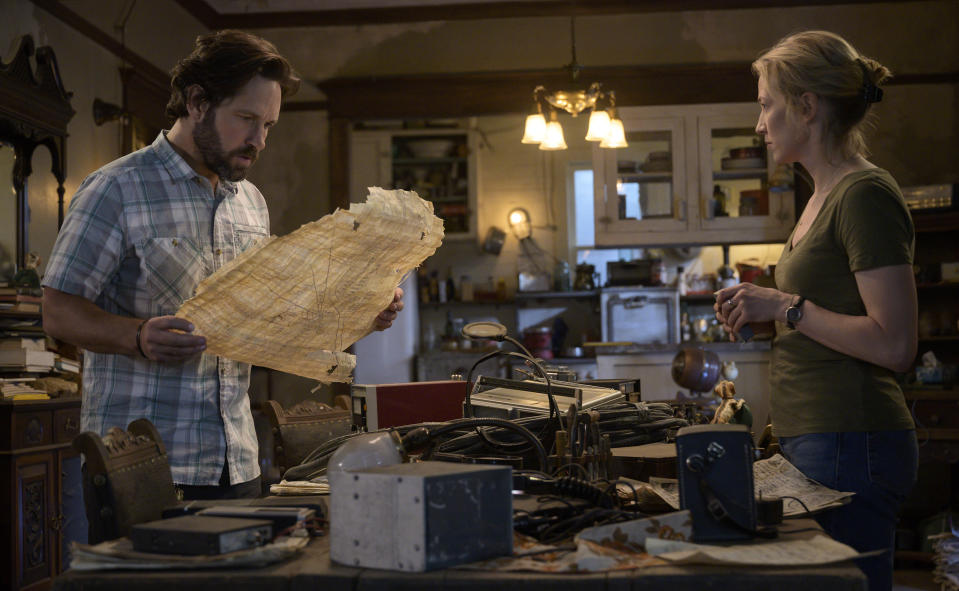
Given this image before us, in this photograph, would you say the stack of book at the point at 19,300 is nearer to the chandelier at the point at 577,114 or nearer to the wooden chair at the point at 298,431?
the wooden chair at the point at 298,431

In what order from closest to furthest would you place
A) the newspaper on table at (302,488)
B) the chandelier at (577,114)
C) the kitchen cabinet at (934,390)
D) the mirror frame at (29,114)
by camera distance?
the newspaper on table at (302,488) → the mirror frame at (29,114) → the kitchen cabinet at (934,390) → the chandelier at (577,114)

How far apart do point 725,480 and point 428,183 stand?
24.1 feet

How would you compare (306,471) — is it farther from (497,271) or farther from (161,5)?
(497,271)

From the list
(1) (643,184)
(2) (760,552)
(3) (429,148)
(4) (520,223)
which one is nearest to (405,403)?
(2) (760,552)

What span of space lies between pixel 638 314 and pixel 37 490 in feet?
15.1

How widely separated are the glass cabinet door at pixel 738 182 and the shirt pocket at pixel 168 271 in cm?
454

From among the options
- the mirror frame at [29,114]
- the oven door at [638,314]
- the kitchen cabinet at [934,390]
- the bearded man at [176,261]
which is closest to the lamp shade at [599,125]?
the kitchen cabinet at [934,390]

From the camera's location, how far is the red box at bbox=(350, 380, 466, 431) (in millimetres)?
2064

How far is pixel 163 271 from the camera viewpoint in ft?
5.76

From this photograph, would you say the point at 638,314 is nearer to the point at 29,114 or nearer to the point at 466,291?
the point at 466,291

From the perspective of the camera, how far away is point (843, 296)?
1.52 m

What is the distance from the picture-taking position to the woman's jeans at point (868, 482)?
1.46 meters

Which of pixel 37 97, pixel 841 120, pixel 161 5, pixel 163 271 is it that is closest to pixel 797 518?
pixel 841 120

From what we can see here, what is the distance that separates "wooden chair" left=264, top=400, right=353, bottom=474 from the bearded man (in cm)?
68
